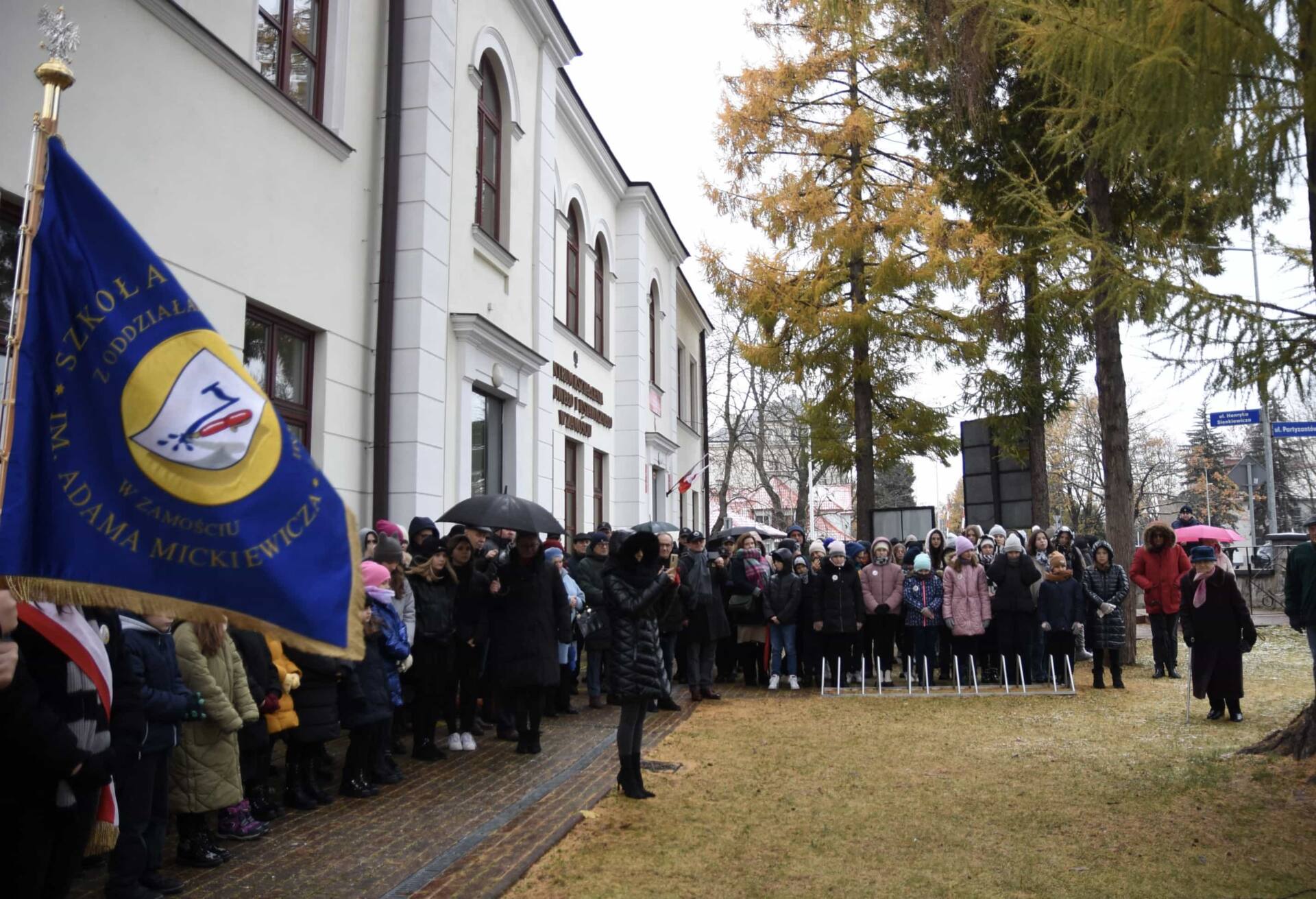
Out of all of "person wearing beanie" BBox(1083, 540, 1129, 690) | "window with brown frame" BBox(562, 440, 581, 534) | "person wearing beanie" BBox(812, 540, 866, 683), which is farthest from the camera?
"window with brown frame" BBox(562, 440, 581, 534)

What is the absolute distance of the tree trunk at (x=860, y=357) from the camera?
904 inches

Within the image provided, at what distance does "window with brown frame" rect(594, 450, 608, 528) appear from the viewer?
21844 mm

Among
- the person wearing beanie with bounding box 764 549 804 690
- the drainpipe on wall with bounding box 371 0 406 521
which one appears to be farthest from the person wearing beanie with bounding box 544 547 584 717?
the person wearing beanie with bounding box 764 549 804 690

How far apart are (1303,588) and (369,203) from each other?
10521 mm

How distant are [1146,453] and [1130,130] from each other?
174ft

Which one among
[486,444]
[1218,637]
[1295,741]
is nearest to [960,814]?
[1295,741]

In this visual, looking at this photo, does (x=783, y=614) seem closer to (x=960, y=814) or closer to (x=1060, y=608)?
(x=1060, y=608)

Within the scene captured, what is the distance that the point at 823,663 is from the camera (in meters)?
13.8

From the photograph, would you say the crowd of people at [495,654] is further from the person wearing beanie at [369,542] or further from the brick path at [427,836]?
the brick path at [427,836]

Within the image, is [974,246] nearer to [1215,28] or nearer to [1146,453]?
[1215,28]

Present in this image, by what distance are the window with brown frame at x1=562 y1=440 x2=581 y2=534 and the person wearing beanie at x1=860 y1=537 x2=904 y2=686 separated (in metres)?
6.78

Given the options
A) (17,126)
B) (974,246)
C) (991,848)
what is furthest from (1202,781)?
(974,246)

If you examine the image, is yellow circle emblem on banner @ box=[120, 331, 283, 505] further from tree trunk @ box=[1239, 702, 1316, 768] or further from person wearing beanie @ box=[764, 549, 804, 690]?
person wearing beanie @ box=[764, 549, 804, 690]

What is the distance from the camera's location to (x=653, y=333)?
88.5 ft
